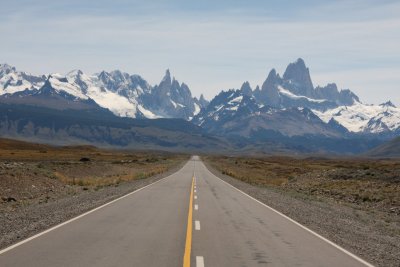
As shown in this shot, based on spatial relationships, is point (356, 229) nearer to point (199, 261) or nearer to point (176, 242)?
point (176, 242)

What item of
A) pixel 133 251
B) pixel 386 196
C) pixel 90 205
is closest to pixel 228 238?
pixel 133 251

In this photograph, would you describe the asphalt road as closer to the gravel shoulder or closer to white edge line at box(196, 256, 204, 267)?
white edge line at box(196, 256, 204, 267)

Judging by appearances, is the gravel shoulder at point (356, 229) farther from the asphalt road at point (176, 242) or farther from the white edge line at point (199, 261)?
the white edge line at point (199, 261)

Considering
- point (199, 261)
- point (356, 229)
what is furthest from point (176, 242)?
point (356, 229)

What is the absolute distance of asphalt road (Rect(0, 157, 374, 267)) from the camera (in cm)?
1295

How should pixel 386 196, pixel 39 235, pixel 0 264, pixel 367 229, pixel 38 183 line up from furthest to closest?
1. pixel 38 183
2. pixel 386 196
3. pixel 367 229
4. pixel 39 235
5. pixel 0 264

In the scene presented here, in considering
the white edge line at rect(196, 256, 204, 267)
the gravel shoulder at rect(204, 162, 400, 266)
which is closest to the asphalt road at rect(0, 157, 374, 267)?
the white edge line at rect(196, 256, 204, 267)

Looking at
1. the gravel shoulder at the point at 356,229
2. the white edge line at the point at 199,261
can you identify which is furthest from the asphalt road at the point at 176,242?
the gravel shoulder at the point at 356,229

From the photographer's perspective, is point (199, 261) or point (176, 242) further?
point (176, 242)

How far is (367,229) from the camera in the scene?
2105 centimetres

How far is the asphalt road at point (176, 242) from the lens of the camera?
42.5 ft

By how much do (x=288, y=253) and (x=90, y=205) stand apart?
14267 mm

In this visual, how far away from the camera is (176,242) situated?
51.3 ft

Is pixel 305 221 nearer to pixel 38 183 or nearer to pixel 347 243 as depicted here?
pixel 347 243
